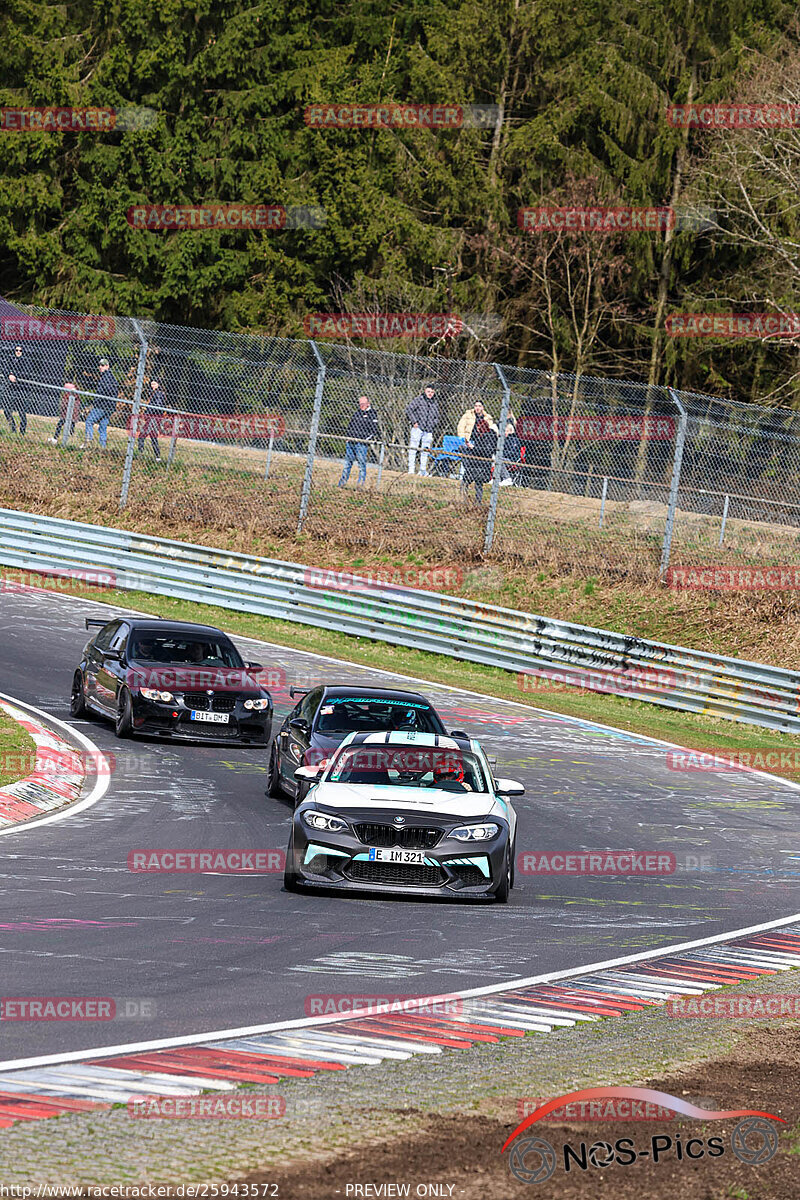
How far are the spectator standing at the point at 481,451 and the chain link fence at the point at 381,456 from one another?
0.04 metres

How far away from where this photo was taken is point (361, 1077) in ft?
23.8

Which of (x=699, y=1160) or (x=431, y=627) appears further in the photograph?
(x=431, y=627)

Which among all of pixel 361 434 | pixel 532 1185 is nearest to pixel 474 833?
pixel 532 1185

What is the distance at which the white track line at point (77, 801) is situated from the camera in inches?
532

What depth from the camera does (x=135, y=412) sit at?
30109 mm

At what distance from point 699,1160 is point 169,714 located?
502 inches

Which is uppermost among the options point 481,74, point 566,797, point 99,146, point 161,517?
point 481,74

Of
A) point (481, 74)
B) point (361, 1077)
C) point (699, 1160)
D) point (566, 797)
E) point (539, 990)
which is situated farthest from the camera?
point (481, 74)

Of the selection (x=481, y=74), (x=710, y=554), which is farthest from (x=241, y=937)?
(x=481, y=74)

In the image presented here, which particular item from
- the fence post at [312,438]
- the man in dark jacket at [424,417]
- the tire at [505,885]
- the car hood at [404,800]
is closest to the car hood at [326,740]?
the car hood at [404,800]

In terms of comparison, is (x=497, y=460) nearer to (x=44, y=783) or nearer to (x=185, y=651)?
(x=185, y=651)

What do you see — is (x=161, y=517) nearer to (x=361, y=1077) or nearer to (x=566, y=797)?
(x=566, y=797)

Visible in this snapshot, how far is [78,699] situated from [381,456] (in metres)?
10.8

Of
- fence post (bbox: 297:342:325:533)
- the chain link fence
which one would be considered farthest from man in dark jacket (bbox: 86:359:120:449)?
fence post (bbox: 297:342:325:533)
